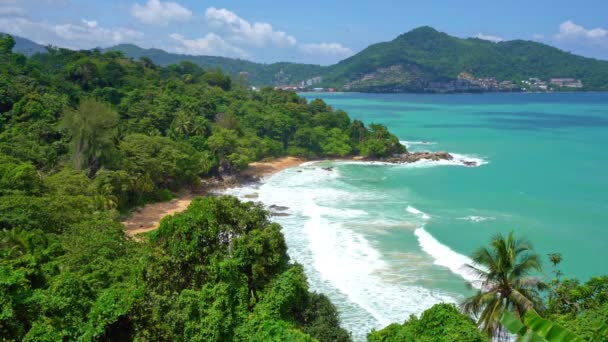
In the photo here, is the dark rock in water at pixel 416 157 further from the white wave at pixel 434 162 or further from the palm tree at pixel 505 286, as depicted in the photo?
the palm tree at pixel 505 286

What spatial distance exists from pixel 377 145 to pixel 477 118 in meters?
58.9

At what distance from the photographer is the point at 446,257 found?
24.5 metres

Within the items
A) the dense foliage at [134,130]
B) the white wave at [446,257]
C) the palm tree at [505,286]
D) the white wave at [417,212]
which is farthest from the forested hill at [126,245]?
the white wave at [417,212]

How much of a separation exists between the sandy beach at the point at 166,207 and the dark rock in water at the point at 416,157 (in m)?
13.6

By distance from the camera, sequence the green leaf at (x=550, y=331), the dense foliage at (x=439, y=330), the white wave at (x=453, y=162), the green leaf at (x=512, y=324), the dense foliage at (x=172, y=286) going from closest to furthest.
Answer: the green leaf at (x=550, y=331) < the green leaf at (x=512, y=324) < the dense foliage at (x=439, y=330) < the dense foliage at (x=172, y=286) < the white wave at (x=453, y=162)

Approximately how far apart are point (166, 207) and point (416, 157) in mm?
32767

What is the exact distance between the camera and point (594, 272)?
23.5m

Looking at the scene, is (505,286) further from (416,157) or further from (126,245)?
(416,157)

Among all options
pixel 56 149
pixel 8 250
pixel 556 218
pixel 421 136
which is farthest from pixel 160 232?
pixel 421 136

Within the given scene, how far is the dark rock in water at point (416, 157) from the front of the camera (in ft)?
177

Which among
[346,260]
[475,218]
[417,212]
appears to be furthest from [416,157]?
[346,260]

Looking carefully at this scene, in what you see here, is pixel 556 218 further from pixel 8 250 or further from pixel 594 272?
pixel 8 250

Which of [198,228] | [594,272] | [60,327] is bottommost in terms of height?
[594,272]

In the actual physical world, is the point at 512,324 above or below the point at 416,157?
above
